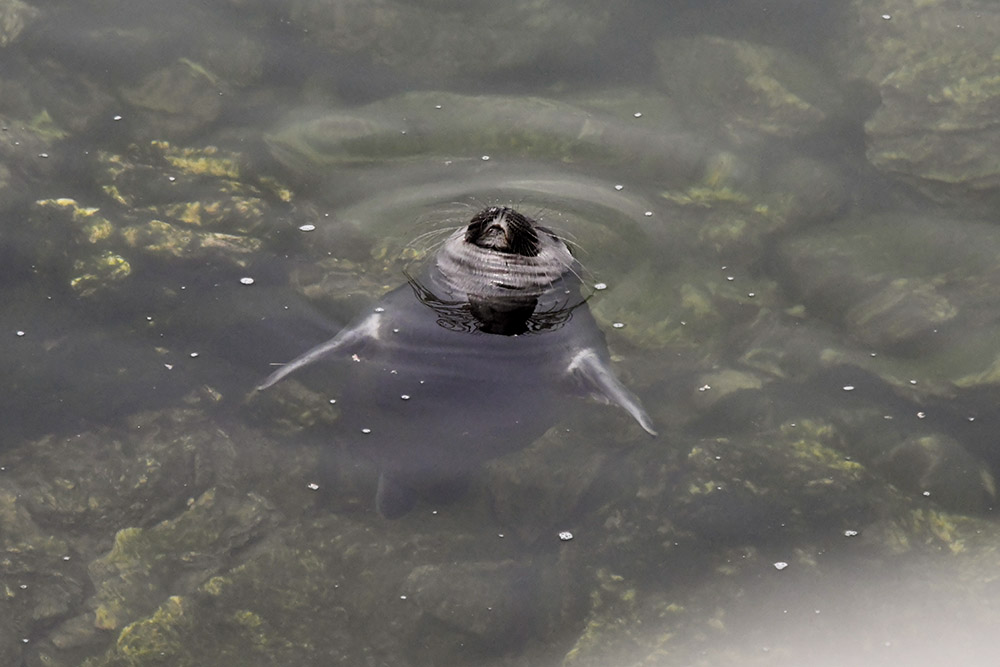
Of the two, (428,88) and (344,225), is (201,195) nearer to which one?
(344,225)

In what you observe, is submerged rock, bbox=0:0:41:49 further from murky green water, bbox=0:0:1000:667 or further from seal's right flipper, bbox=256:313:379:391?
seal's right flipper, bbox=256:313:379:391

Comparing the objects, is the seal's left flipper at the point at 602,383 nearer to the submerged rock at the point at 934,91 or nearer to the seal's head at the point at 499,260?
the seal's head at the point at 499,260

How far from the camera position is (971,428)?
5.46 m

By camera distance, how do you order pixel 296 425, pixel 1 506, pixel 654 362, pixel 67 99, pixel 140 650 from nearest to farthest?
1. pixel 140 650
2. pixel 1 506
3. pixel 296 425
4. pixel 654 362
5. pixel 67 99

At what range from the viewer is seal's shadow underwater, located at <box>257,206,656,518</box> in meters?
5.18

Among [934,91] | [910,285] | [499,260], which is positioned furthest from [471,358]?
[934,91]

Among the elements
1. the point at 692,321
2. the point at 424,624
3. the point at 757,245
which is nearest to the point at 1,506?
the point at 424,624

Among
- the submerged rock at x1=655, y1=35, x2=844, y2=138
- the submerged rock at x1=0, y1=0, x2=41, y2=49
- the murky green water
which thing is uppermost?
the submerged rock at x1=655, y1=35, x2=844, y2=138

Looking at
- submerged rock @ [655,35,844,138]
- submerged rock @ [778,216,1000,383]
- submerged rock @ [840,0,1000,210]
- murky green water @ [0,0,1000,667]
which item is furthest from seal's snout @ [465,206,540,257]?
submerged rock @ [840,0,1000,210]

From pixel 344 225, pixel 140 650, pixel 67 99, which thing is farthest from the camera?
pixel 67 99

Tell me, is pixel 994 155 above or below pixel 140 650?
above

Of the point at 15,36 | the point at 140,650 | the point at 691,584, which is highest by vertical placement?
the point at 15,36

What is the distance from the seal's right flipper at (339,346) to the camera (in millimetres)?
5266

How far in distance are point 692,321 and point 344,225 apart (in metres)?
2.07
